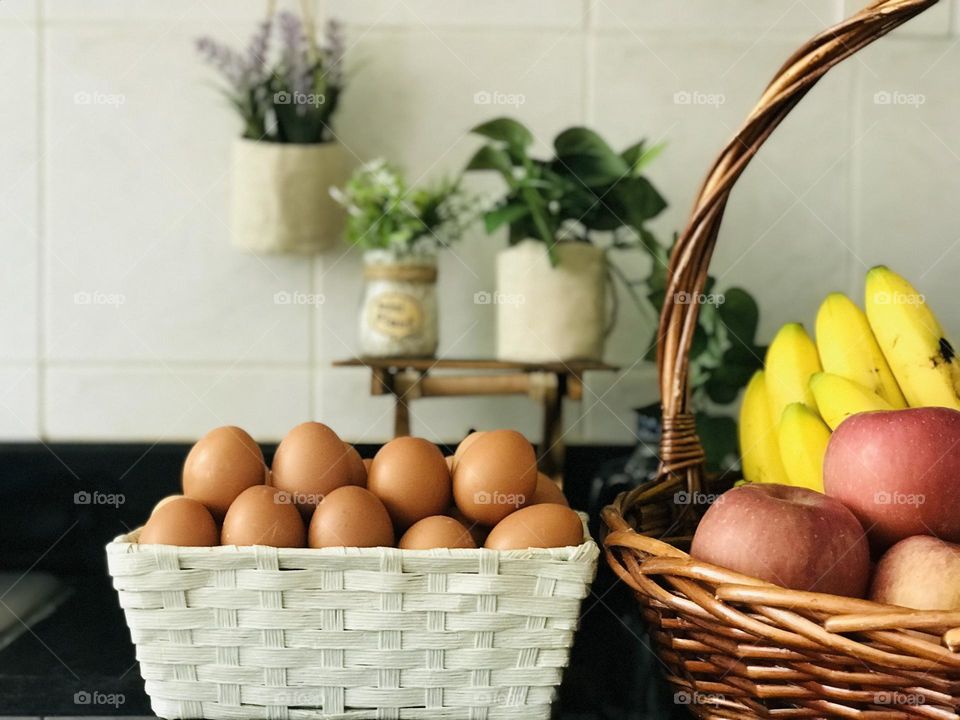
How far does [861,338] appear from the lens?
750mm

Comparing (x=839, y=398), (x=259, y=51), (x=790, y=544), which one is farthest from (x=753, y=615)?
(x=259, y=51)

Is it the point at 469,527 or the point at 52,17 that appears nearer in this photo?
the point at 469,527

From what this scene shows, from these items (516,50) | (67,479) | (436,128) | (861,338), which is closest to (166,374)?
(67,479)

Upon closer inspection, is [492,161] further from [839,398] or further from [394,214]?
[839,398]

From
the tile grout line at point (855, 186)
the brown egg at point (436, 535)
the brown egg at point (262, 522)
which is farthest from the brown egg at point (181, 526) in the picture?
the tile grout line at point (855, 186)

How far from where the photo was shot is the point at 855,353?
0.74 meters

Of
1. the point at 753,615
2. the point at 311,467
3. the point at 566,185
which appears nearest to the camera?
the point at 753,615

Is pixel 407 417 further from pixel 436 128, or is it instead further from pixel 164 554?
pixel 164 554

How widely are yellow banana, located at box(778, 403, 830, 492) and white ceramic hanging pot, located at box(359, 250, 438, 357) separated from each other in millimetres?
387

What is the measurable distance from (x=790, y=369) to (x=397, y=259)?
0.40 m

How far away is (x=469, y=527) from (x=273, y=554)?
0.14m

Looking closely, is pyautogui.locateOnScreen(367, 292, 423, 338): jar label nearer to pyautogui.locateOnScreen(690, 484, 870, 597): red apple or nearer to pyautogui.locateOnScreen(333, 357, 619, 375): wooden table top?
pyautogui.locateOnScreen(333, 357, 619, 375): wooden table top

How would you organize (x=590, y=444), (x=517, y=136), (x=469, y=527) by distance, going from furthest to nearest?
(x=590, y=444) < (x=517, y=136) < (x=469, y=527)

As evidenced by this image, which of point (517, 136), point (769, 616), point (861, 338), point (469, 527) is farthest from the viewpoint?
point (517, 136)
